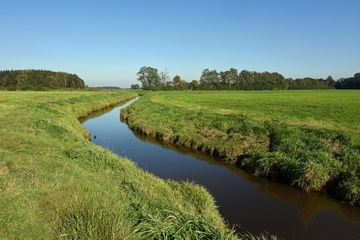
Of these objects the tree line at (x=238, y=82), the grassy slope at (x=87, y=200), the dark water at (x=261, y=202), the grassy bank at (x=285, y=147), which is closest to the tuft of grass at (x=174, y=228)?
the grassy slope at (x=87, y=200)

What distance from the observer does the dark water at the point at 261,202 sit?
7.13 metres

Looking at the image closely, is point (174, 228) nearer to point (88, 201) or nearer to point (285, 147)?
point (88, 201)

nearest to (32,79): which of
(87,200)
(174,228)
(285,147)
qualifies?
(285,147)

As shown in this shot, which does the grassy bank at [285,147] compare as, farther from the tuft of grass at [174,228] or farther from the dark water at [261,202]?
the tuft of grass at [174,228]

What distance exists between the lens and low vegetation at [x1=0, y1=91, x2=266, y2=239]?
4.31 meters

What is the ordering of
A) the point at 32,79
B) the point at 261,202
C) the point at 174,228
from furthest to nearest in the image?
the point at 32,79 < the point at 261,202 < the point at 174,228

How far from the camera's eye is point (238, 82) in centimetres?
11875

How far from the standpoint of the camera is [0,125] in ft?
44.0

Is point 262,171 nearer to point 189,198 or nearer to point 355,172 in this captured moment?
point 355,172

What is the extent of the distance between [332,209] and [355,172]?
2052 millimetres

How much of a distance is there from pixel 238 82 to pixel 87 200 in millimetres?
118846

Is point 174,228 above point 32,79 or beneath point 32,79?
beneath

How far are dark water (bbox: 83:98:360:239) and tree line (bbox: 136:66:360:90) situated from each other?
9754 cm

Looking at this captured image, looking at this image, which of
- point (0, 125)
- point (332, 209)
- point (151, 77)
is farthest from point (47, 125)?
point (151, 77)
